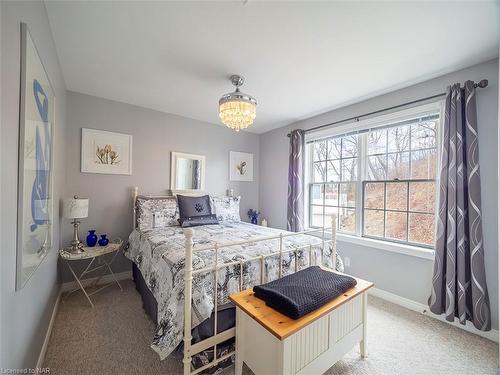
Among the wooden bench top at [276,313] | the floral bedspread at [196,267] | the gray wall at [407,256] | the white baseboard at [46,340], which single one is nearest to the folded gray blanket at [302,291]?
the wooden bench top at [276,313]

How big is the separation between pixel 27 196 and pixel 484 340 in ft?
11.4

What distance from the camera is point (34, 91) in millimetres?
1224

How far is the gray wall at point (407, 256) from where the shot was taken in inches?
73.9

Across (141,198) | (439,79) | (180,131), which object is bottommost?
(141,198)

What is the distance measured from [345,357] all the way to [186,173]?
2.98 meters

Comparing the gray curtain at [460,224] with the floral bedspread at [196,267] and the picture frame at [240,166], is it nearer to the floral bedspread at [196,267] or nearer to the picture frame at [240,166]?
the floral bedspread at [196,267]

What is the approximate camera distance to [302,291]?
4.49ft

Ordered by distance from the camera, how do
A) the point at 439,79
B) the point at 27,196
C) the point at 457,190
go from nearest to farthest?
the point at 27,196, the point at 457,190, the point at 439,79

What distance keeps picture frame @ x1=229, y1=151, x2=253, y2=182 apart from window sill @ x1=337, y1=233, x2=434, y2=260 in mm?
1998

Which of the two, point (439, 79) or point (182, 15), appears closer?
point (182, 15)

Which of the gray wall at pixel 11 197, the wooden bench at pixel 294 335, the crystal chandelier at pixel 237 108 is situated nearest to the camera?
the gray wall at pixel 11 197

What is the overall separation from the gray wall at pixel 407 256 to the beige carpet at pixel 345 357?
337 mm

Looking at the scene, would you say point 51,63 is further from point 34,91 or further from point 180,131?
point 180,131

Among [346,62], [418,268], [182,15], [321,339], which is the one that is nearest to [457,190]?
[418,268]
